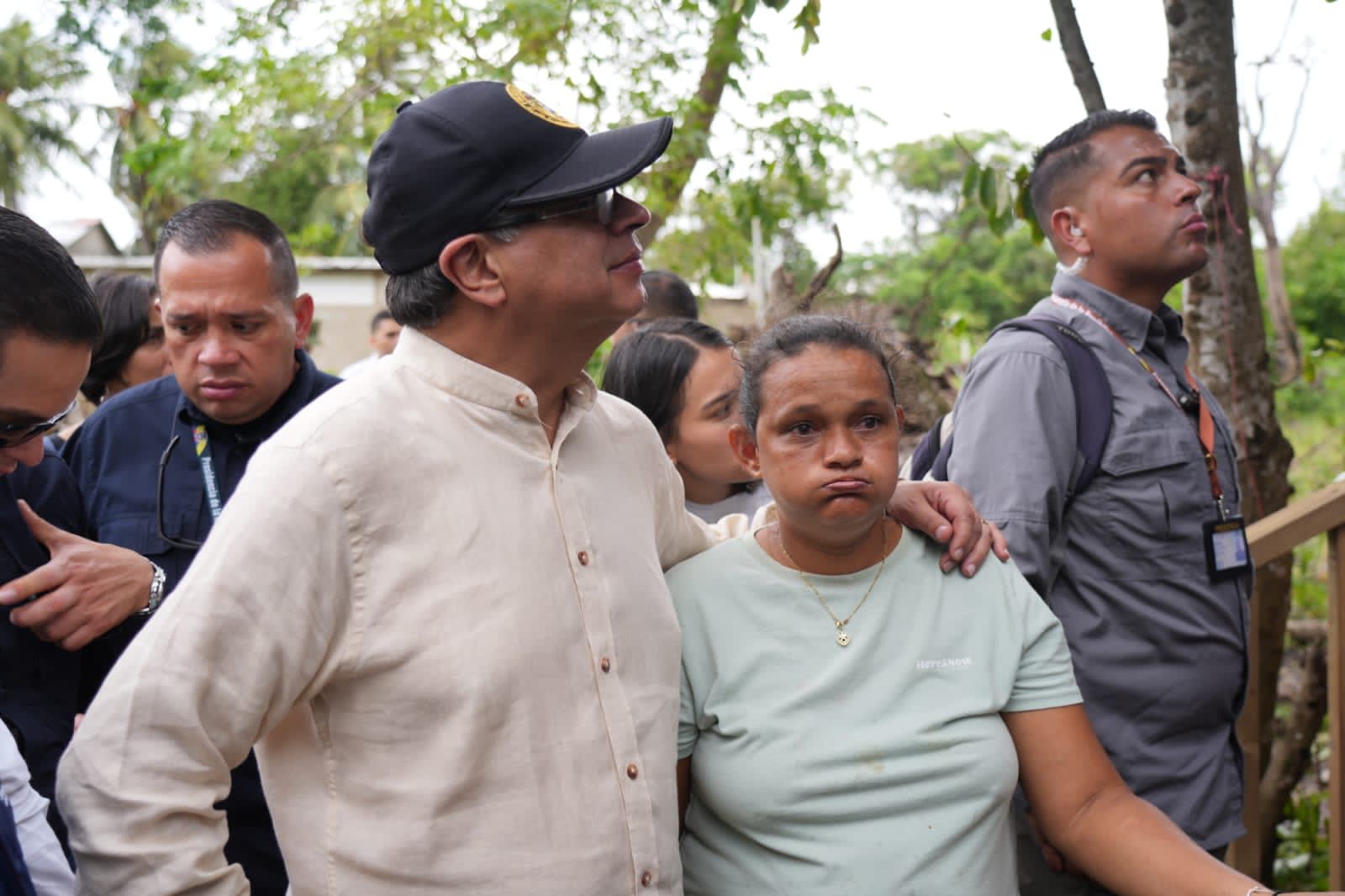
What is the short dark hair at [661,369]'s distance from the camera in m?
3.37

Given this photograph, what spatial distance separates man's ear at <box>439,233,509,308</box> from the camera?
6.02 ft

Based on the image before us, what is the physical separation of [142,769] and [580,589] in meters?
0.61

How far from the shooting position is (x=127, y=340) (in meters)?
3.97

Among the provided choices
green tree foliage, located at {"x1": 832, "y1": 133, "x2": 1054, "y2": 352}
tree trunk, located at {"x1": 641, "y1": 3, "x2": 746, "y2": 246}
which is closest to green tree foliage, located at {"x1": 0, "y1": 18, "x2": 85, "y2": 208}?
green tree foliage, located at {"x1": 832, "y1": 133, "x2": 1054, "y2": 352}

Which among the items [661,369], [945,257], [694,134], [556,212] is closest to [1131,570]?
[661,369]

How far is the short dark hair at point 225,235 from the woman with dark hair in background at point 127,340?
1076 millimetres

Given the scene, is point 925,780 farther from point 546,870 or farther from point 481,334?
point 481,334

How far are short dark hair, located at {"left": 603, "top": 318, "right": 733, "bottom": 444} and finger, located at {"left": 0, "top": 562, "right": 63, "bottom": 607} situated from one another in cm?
171

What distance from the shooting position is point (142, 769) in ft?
5.10

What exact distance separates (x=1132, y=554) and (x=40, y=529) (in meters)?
2.12

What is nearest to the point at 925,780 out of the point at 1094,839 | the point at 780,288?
the point at 1094,839

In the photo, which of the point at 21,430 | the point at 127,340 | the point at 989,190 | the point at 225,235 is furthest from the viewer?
the point at 989,190

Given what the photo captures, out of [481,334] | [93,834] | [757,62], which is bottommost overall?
[93,834]

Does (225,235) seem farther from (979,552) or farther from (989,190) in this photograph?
(989,190)
